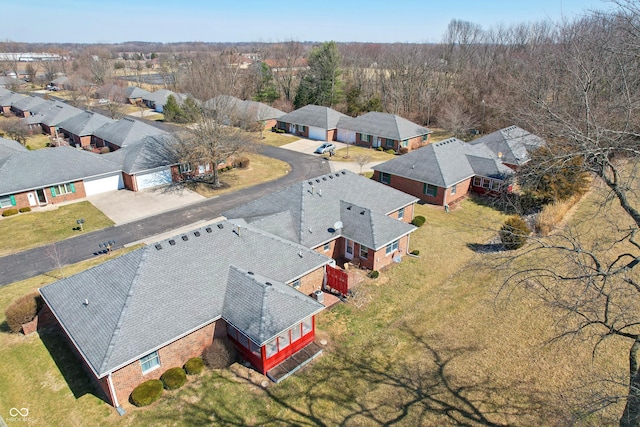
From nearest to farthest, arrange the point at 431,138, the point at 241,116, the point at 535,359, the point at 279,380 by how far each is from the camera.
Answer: the point at 279,380 < the point at 535,359 < the point at 241,116 < the point at 431,138

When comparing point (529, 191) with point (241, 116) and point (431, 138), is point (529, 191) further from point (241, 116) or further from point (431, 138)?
point (241, 116)

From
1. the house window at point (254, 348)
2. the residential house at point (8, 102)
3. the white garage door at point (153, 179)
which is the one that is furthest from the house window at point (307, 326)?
the residential house at point (8, 102)

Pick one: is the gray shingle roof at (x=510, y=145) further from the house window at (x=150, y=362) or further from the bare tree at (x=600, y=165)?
the house window at (x=150, y=362)

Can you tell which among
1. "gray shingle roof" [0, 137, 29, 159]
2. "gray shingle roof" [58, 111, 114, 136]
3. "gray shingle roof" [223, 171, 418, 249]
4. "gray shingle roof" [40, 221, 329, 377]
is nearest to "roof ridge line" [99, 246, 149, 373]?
"gray shingle roof" [40, 221, 329, 377]

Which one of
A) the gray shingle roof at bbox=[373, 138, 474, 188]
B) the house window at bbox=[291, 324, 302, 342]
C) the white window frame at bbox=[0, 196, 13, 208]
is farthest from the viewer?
the gray shingle roof at bbox=[373, 138, 474, 188]

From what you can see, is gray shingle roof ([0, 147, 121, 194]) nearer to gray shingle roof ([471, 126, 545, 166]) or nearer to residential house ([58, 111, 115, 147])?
residential house ([58, 111, 115, 147])

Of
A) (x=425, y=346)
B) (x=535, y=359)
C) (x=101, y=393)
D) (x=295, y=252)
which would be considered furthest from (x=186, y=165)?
(x=535, y=359)
